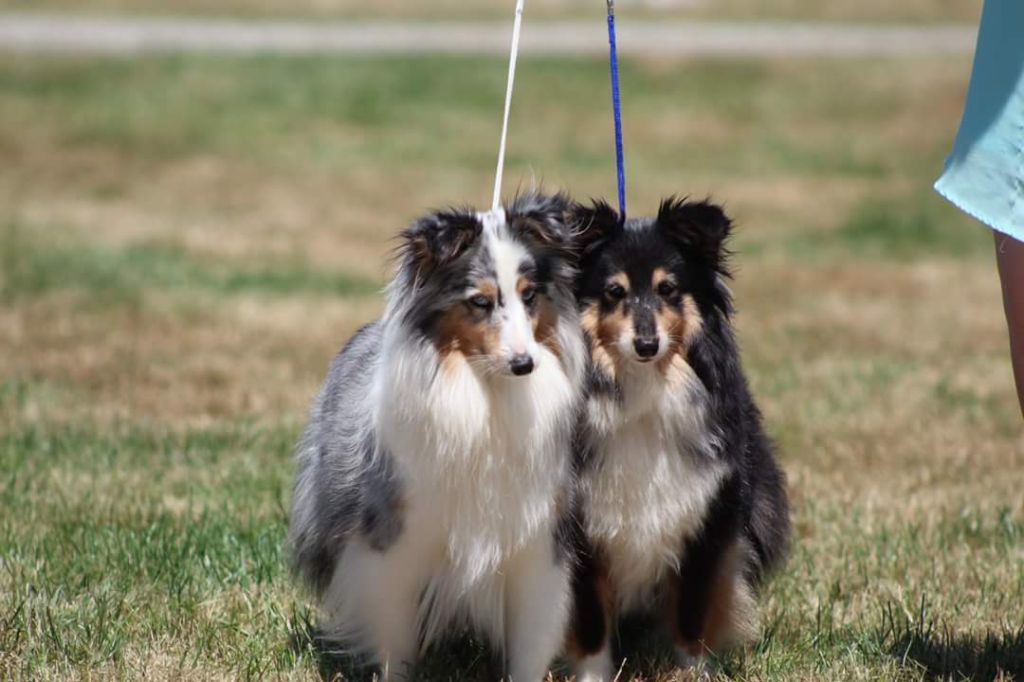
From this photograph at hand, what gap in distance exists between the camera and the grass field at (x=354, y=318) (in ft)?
16.5

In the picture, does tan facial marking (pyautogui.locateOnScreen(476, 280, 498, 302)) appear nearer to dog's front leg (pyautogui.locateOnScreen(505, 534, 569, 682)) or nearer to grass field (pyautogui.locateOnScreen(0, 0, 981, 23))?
dog's front leg (pyautogui.locateOnScreen(505, 534, 569, 682))

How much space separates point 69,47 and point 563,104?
25.8 feet

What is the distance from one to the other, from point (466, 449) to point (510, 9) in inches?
1053

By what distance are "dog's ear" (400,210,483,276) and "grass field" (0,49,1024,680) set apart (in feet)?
1.44

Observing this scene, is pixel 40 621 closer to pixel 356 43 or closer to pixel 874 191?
pixel 874 191

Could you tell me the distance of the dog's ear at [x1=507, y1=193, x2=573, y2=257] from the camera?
4.11 m

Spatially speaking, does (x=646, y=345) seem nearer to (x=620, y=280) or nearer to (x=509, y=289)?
(x=620, y=280)

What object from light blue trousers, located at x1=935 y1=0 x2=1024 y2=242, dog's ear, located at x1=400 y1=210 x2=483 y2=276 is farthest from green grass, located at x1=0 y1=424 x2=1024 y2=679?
light blue trousers, located at x1=935 y1=0 x2=1024 y2=242

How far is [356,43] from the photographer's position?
79.1ft

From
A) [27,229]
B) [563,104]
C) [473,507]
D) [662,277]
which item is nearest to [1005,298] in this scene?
[662,277]

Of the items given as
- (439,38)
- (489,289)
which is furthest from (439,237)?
(439,38)

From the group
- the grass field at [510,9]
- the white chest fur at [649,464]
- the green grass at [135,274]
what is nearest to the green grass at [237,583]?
the white chest fur at [649,464]

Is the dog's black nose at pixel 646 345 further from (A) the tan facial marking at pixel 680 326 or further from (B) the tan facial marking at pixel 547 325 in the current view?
(B) the tan facial marking at pixel 547 325

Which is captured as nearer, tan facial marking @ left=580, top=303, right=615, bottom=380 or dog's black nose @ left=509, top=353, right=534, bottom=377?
dog's black nose @ left=509, top=353, right=534, bottom=377
